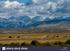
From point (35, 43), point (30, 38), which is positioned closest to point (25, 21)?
point (30, 38)

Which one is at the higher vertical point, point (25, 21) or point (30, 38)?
point (25, 21)

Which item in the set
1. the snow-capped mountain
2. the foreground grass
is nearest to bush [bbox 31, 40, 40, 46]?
the foreground grass

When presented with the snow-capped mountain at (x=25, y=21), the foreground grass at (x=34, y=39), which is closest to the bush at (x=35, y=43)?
the foreground grass at (x=34, y=39)

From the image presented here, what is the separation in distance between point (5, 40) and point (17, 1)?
2.64 ft

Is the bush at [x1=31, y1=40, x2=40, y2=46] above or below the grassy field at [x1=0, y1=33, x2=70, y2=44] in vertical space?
below

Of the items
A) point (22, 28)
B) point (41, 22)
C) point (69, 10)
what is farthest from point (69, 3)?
point (22, 28)

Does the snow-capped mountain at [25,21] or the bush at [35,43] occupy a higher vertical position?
the snow-capped mountain at [25,21]

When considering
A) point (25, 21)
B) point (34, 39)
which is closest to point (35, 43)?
point (34, 39)

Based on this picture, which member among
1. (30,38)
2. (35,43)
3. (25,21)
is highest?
(25,21)

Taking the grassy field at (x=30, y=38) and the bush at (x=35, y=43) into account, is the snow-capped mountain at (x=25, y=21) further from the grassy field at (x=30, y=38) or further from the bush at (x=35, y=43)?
the bush at (x=35, y=43)

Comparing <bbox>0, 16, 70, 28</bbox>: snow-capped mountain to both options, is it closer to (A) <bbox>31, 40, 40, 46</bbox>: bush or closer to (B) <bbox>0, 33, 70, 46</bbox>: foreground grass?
(B) <bbox>0, 33, 70, 46</bbox>: foreground grass

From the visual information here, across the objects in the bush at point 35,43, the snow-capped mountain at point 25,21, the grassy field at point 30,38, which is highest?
the snow-capped mountain at point 25,21

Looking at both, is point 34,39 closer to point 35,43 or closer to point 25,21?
point 35,43

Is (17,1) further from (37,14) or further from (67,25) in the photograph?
(67,25)
